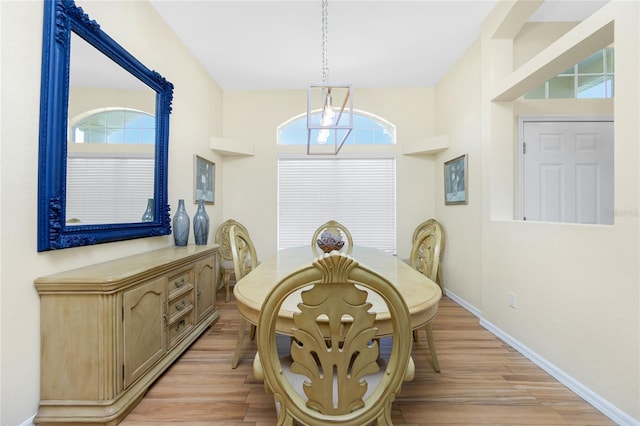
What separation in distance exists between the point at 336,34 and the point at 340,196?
2.10 metres

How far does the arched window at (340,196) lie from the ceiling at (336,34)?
0.99 m

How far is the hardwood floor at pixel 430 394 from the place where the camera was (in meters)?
1.48

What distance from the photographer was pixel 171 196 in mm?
2730

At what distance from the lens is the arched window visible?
414 cm

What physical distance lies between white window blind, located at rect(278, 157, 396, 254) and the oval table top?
1988 mm

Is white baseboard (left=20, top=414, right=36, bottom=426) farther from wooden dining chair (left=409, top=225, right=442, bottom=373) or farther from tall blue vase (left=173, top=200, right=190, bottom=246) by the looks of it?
wooden dining chair (left=409, top=225, right=442, bottom=373)

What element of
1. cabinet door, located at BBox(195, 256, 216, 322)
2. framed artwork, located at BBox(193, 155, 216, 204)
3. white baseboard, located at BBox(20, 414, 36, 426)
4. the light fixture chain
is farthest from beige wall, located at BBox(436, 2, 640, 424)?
framed artwork, located at BBox(193, 155, 216, 204)

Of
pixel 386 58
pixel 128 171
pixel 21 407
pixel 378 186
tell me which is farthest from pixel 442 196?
pixel 21 407

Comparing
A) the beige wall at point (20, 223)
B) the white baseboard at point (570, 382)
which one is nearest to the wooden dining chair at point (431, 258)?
the white baseboard at point (570, 382)

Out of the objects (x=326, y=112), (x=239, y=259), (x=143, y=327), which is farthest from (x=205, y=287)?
(x=326, y=112)

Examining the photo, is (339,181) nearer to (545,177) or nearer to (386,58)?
(386,58)

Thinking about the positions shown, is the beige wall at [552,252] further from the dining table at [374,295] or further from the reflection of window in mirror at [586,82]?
the dining table at [374,295]

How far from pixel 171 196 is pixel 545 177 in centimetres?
378

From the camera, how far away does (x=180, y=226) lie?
2.58 meters
